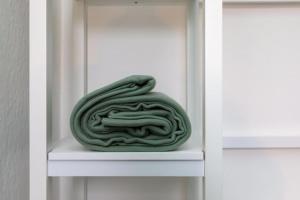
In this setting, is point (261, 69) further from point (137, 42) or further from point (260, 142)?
point (137, 42)

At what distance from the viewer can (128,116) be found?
57cm

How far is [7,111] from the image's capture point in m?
0.64

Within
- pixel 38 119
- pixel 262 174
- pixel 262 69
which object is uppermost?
pixel 262 69

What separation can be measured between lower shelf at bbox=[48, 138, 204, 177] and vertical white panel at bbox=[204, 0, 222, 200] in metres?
0.02

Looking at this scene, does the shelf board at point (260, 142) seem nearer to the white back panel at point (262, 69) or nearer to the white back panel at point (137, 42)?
the white back panel at point (262, 69)

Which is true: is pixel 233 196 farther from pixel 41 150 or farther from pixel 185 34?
pixel 41 150

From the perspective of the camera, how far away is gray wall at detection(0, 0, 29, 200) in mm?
623

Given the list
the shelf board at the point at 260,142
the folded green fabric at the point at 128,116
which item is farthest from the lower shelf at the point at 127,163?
the shelf board at the point at 260,142

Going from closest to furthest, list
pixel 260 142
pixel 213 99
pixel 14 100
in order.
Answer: pixel 213 99
pixel 14 100
pixel 260 142

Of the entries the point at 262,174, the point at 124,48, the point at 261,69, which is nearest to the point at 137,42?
the point at 124,48

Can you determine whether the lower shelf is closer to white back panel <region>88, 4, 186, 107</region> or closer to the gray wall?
the gray wall

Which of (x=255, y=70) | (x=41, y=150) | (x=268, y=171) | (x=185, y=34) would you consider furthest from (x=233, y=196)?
(x=41, y=150)

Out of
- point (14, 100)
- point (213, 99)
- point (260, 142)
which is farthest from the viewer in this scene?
point (260, 142)

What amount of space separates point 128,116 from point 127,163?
0.08 m
